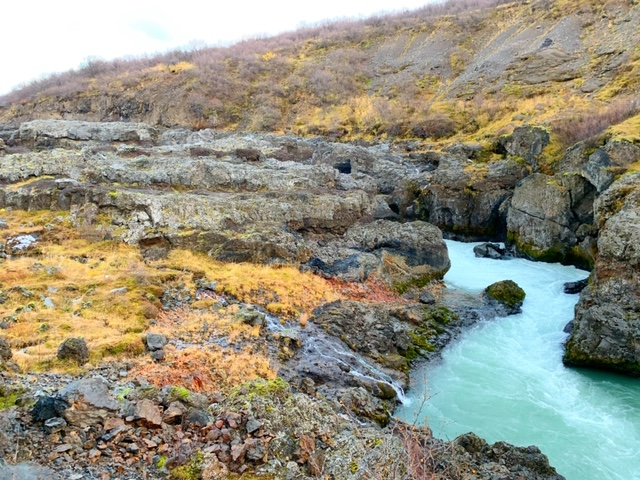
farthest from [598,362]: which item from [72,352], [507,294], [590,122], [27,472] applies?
[590,122]

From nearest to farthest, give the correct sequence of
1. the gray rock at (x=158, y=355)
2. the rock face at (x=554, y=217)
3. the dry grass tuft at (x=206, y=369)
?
1. the dry grass tuft at (x=206, y=369)
2. the gray rock at (x=158, y=355)
3. the rock face at (x=554, y=217)

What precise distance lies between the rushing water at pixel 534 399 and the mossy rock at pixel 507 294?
25.0 inches

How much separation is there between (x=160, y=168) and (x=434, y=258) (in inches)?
649

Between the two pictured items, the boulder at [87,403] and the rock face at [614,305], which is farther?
the rock face at [614,305]

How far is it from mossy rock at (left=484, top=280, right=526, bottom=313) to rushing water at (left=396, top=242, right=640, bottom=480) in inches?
25.0

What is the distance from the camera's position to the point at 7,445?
6527 millimetres

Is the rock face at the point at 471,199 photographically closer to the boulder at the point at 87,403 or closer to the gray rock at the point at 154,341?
the gray rock at the point at 154,341

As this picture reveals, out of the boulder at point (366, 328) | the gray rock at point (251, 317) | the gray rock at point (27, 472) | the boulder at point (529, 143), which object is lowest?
the boulder at point (366, 328)

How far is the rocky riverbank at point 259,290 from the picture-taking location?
7.72 metres

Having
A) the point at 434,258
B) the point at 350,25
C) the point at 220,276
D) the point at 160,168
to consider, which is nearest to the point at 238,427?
the point at 220,276

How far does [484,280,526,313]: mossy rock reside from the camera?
2064 cm

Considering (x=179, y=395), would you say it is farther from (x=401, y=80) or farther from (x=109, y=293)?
(x=401, y=80)

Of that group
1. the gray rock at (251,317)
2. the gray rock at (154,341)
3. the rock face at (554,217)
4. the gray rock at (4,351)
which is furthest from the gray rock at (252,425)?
the rock face at (554,217)

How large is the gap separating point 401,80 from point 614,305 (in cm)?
5206
